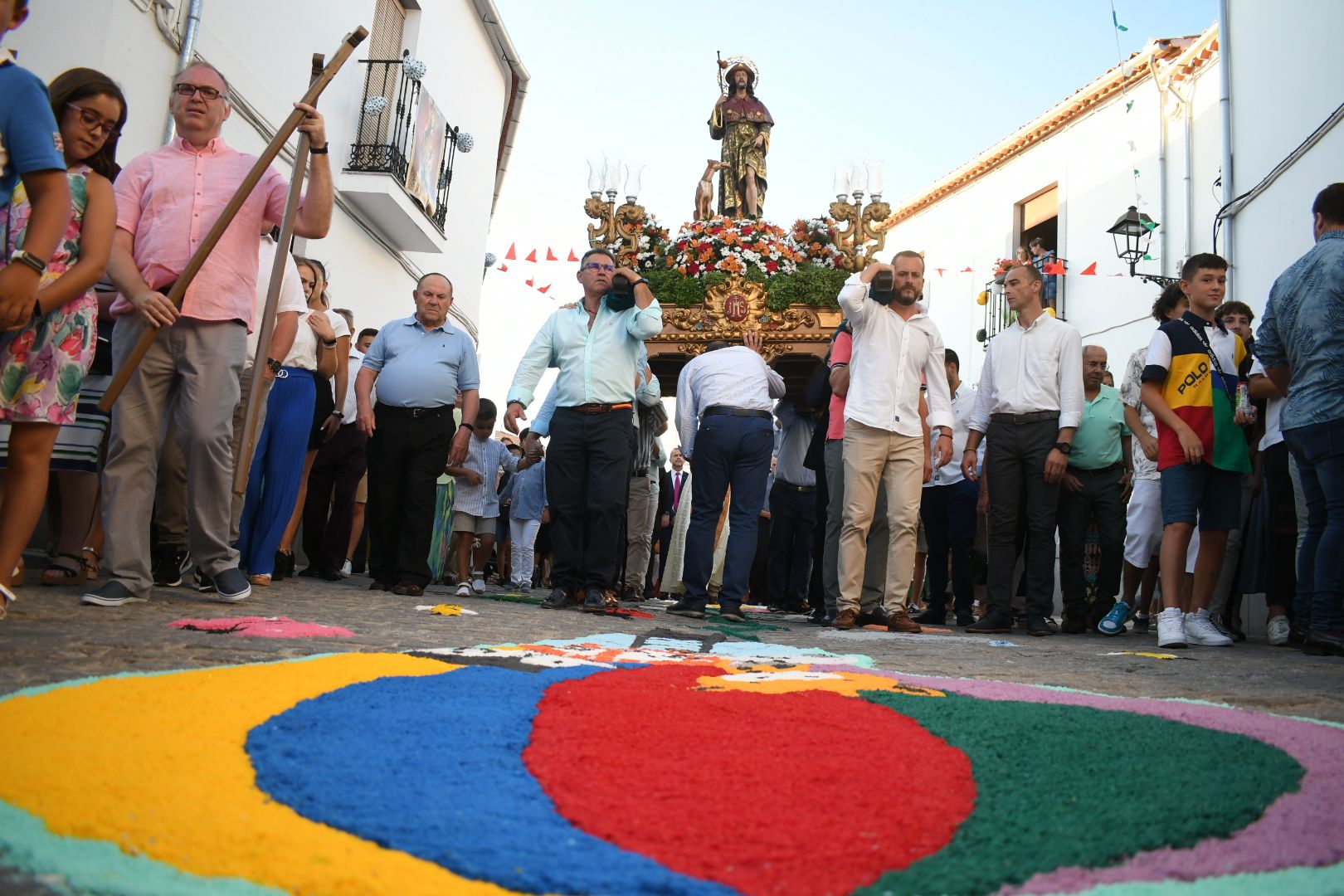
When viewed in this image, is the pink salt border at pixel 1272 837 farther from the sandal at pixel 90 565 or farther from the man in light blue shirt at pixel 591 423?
the sandal at pixel 90 565

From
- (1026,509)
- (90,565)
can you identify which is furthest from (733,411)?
(90,565)

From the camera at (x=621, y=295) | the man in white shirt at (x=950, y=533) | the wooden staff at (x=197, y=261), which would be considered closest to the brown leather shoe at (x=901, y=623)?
the man in white shirt at (x=950, y=533)

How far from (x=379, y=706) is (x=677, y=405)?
4.92m

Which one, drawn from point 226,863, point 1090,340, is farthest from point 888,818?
point 1090,340

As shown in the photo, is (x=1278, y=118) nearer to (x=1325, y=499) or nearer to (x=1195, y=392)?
(x=1195, y=392)

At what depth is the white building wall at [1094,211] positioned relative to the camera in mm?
14320

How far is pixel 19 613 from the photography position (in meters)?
2.76

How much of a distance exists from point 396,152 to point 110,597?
9906mm

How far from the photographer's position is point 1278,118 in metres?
8.68

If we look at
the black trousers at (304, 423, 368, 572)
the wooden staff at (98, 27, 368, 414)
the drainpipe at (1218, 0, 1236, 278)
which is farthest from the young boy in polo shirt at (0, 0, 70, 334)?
the drainpipe at (1218, 0, 1236, 278)

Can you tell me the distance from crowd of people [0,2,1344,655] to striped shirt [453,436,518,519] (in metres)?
1.32

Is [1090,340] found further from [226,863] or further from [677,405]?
[226,863]

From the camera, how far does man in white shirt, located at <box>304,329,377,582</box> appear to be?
20.9 feet

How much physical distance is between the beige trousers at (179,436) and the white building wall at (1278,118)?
7.58 metres
